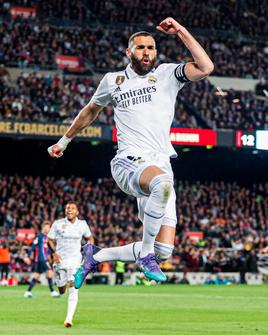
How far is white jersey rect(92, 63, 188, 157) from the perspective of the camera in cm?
985

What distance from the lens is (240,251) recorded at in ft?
138

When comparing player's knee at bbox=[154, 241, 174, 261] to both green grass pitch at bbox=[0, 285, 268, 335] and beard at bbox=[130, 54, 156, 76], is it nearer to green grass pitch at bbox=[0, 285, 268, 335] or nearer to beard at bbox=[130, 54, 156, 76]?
beard at bbox=[130, 54, 156, 76]

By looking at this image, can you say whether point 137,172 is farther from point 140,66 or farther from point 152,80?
point 140,66

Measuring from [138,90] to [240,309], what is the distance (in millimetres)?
11094

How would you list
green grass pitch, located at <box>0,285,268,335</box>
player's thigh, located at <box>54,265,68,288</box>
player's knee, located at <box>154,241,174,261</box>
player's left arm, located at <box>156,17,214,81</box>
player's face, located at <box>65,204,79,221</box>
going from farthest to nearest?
player's thigh, located at <box>54,265,68,288</box> → player's face, located at <box>65,204,79,221</box> → green grass pitch, located at <box>0,285,268,335</box> → player's knee, located at <box>154,241,174,261</box> → player's left arm, located at <box>156,17,214,81</box>

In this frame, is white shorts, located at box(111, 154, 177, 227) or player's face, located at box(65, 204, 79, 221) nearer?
white shorts, located at box(111, 154, 177, 227)

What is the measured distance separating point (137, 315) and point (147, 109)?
8.87m

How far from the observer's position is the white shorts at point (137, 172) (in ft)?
31.7

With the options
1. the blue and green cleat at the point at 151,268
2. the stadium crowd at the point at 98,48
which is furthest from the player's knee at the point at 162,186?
the stadium crowd at the point at 98,48

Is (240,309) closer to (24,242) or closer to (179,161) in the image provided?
(24,242)

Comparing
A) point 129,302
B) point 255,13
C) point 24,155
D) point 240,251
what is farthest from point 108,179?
point 129,302

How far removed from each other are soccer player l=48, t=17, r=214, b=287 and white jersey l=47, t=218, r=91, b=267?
9.14 meters

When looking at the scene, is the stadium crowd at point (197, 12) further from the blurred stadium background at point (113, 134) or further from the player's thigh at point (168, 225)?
the player's thigh at point (168, 225)

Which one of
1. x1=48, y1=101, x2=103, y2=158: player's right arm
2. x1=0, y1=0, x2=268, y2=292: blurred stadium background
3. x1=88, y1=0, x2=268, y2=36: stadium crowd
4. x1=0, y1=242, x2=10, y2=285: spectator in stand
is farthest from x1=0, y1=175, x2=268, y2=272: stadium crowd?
x1=48, y1=101, x2=103, y2=158: player's right arm
